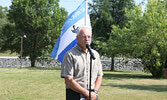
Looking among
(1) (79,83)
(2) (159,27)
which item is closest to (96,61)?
(1) (79,83)

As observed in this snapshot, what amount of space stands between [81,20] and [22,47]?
35347 mm

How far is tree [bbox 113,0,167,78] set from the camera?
27.6m

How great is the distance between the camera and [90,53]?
4.21 meters

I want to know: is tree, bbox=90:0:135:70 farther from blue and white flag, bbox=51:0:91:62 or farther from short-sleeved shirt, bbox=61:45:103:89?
short-sleeved shirt, bbox=61:45:103:89

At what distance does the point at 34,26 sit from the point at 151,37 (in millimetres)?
24096

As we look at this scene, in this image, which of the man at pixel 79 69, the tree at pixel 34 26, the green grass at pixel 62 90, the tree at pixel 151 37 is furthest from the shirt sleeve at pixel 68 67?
the tree at pixel 34 26

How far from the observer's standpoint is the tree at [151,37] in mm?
27641

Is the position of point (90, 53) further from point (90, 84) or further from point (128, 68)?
point (128, 68)

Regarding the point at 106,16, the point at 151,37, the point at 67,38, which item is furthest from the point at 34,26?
the point at 67,38

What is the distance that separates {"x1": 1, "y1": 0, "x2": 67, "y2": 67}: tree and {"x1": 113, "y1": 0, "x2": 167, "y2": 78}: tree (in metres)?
21.2

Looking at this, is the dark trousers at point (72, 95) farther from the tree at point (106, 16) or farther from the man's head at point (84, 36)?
the tree at point (106, 16)

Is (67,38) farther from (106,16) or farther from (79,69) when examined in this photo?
(106,16)

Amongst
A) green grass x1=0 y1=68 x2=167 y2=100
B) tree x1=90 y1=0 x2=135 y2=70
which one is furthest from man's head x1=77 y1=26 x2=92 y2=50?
tree x1=90 y1=0 x2=135 y2=70

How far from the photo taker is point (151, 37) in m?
28.1
